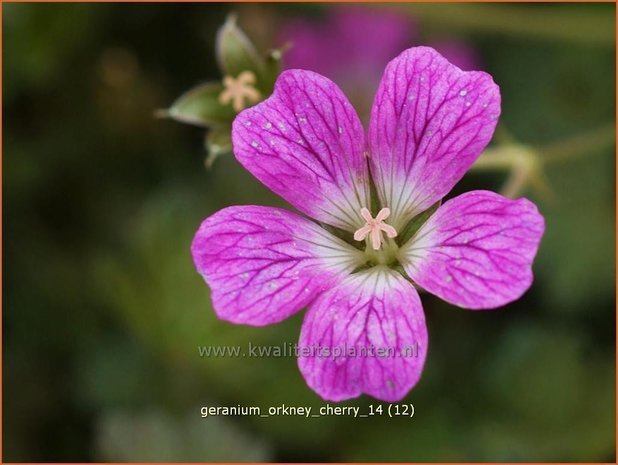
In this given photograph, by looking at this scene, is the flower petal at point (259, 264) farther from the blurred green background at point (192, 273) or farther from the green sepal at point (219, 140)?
the blurred green background at point (192, 273)

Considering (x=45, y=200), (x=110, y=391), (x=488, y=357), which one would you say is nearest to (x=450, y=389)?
(x=488, y=357)

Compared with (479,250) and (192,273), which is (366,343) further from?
(192,273)

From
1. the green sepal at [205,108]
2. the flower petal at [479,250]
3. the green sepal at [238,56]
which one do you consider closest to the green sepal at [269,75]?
the green sepal at [238,56]

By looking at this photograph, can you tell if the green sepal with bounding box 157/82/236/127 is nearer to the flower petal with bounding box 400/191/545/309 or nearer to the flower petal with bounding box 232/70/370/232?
the flower petal with bounding box 232/70/370/232

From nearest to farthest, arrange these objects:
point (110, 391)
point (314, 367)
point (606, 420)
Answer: point (314, 367) < point (606, 420) < point (110, 391)

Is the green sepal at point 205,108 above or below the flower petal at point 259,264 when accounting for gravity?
above

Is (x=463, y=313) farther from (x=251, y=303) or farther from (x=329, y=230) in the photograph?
(x=251, y=303)

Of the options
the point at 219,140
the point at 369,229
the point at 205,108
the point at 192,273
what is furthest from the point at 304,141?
the point at 192,273
